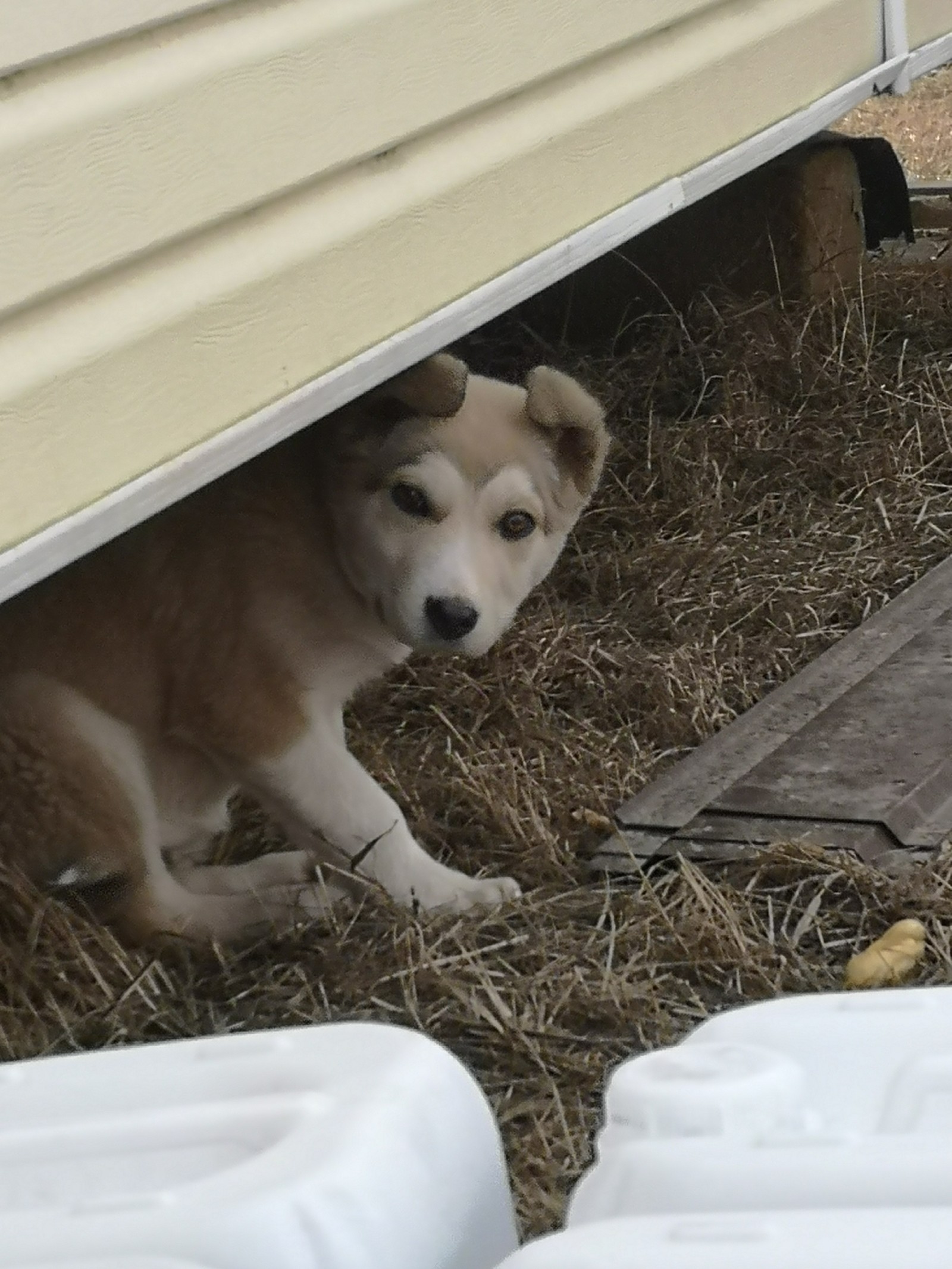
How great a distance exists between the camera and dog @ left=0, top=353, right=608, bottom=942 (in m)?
2.85

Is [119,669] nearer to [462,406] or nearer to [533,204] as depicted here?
[462,406]

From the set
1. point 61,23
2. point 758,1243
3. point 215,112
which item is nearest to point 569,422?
point 215,112

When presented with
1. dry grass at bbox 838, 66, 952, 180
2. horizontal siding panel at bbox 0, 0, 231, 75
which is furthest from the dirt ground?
dry grass at bbox 838, 66, 952, 180

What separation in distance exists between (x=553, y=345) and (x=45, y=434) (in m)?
3.74

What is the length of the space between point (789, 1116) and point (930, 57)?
4.17m

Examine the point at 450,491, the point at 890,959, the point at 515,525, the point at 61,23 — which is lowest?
the point at 890,959

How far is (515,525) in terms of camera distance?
10.0ft

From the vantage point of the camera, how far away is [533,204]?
299 centimetres

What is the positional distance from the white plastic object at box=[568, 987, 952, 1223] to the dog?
1565 millimetres

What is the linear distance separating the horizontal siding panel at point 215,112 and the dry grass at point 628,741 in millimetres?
1211

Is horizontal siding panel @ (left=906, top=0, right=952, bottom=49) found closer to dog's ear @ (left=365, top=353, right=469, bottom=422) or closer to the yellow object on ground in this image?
dog's ear @ (left=365, top=353, right=469, bottom=422)

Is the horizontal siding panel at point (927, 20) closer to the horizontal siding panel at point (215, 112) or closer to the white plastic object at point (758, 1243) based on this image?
the horizontal siding panel at point (215, 112)

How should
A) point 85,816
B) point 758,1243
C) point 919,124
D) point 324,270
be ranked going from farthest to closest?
point 919,124 < point 85,816 < point 324,270 < point 758,1243

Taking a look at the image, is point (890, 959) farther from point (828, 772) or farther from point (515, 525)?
point (515, 525)
